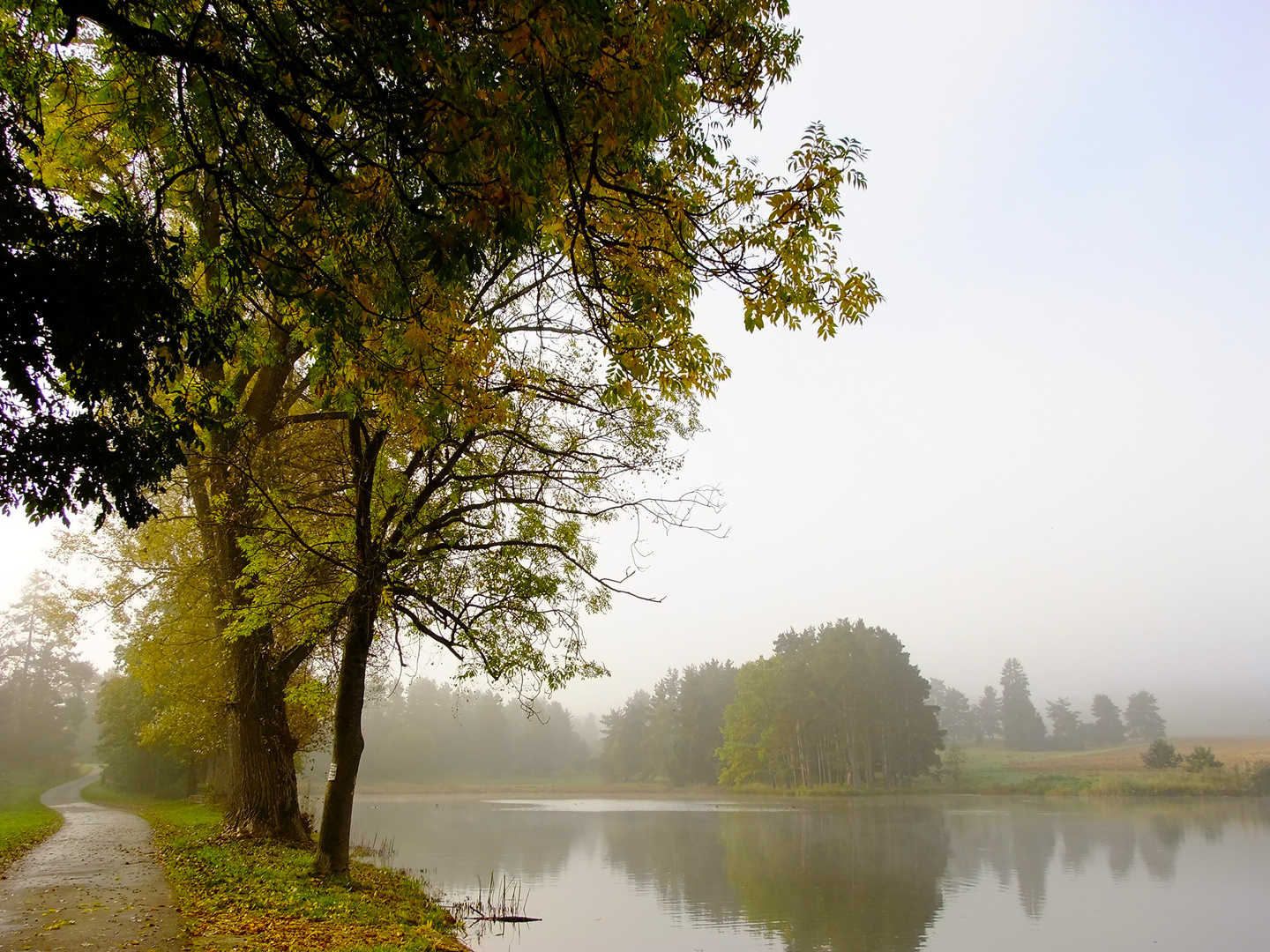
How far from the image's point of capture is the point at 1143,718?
4550 inches

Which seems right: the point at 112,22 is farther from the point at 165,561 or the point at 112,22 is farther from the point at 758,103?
the point at 165,561

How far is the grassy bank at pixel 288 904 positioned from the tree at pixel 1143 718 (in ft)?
432

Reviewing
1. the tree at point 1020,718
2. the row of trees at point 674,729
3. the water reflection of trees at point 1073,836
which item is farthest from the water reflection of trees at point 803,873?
the tree at point 1020,718

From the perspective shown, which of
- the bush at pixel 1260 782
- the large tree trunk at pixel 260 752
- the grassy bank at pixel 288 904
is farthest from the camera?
the bush at pixel 1260 782

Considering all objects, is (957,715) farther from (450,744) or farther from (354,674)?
(354,674)

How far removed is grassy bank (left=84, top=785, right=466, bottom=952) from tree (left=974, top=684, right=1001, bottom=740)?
412 feet

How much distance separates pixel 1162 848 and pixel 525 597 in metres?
22.2

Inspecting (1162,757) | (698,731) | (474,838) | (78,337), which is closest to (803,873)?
(474,838)

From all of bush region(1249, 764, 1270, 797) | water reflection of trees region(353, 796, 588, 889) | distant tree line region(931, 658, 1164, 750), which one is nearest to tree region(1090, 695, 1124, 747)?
distant tree line region(931, 658, 1164, 750)

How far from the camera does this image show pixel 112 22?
349 cm

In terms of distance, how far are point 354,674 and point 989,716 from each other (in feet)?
427

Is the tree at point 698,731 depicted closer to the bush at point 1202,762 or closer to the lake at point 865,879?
the bush at point 1202,762

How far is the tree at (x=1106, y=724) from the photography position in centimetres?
10538

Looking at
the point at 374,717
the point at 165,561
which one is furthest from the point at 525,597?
the point at 374,717
